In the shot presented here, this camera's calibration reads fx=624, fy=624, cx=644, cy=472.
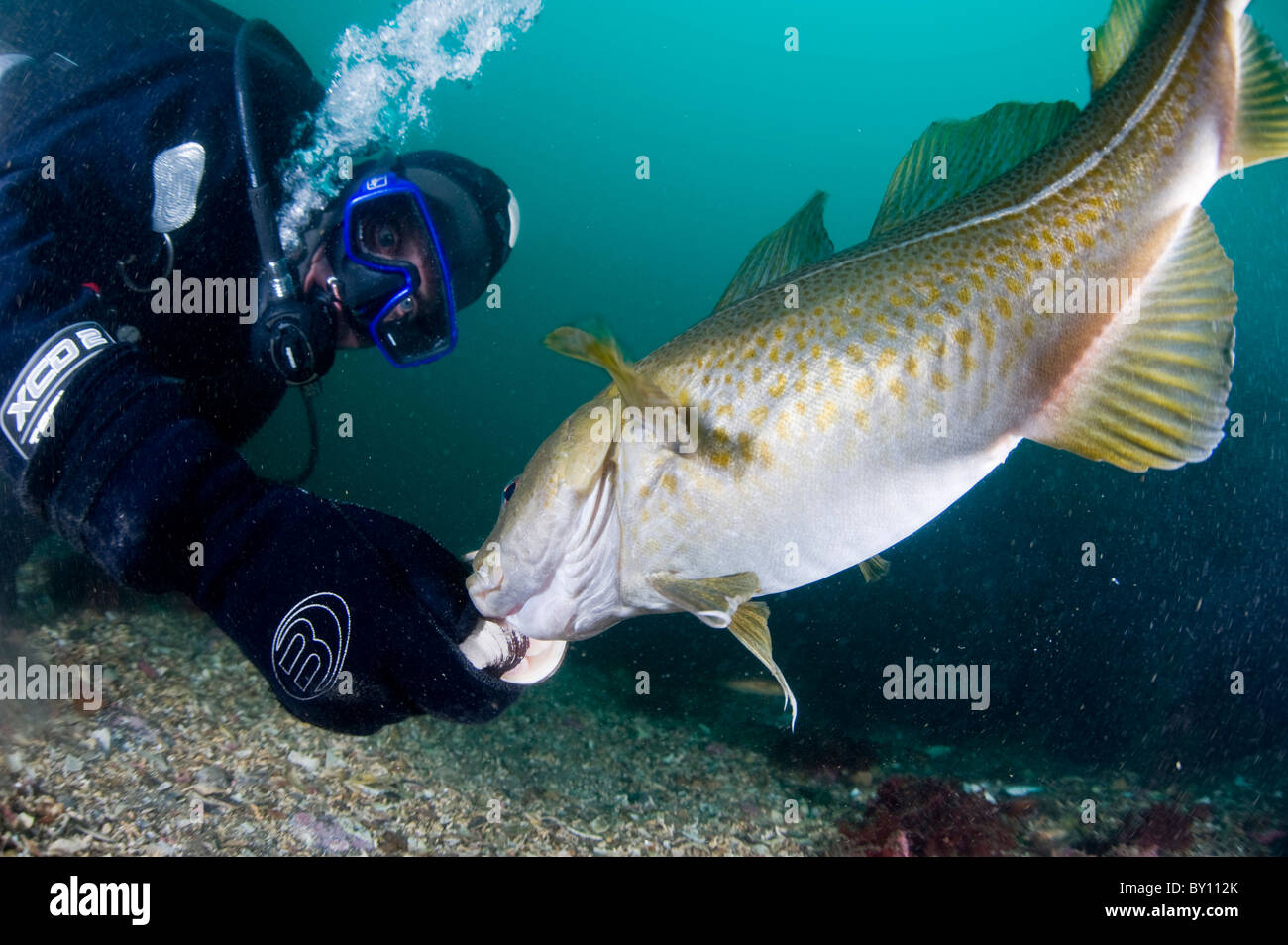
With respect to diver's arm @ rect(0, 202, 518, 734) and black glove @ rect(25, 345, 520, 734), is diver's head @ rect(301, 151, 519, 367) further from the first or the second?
black glove @ rect(25, 345, 520, 734)

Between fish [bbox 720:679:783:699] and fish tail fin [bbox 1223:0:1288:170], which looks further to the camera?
fish [bbox 720:679:783:699]

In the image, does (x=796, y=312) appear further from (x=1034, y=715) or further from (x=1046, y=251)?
(x=1034, y=715)

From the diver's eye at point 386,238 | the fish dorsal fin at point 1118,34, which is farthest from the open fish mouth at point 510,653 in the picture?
the fish dorsal fin at point 1118,34

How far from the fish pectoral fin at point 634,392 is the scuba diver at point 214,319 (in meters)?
0.88

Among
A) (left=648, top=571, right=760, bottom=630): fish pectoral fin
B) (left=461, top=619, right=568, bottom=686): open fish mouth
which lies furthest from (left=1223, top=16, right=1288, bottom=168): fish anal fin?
(left=461, top=619, right=568, bottom=686): open fish mouth

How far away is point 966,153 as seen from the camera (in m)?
2.19

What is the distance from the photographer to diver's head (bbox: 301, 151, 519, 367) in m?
3.40

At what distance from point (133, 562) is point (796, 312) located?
1.98 meters

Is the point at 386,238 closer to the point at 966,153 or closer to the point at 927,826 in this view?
the point at 966,153

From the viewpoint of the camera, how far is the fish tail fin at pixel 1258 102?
5.92 ft

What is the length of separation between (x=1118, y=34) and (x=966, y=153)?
51cm

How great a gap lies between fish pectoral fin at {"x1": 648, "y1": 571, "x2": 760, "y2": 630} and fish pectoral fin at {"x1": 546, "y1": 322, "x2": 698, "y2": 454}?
416mm

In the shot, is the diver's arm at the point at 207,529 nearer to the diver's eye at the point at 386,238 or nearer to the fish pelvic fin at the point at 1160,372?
the diver's eye at the point at 386,238
